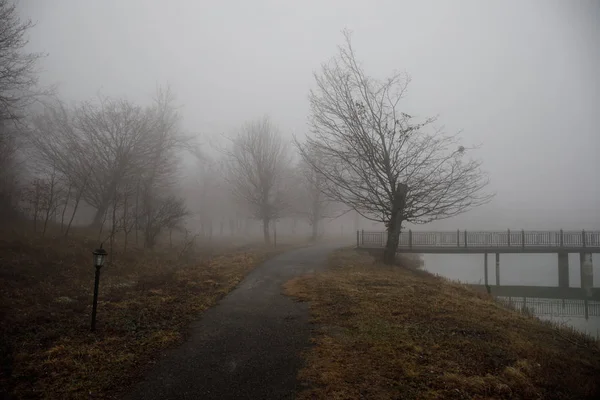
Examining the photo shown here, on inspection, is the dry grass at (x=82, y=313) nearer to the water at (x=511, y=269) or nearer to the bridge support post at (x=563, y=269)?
the water at (x=511, y=269)

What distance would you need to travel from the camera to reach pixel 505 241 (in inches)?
942

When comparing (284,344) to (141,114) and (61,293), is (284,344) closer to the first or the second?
(61,293)

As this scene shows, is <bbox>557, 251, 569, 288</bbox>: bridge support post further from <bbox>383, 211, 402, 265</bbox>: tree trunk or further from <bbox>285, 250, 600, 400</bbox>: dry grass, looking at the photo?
<bbox>285, 250, 600, 400</bbox>: dry grass

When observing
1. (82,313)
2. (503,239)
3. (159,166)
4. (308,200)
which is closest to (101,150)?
(159,166)

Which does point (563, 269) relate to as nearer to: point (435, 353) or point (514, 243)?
point (514, 243)

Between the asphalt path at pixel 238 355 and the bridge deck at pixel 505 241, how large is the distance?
16376 mm

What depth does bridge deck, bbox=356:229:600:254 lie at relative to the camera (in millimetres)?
23031

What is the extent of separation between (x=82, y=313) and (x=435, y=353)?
776 centimetres

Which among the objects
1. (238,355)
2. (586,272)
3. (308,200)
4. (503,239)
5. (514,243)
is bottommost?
(586,272)

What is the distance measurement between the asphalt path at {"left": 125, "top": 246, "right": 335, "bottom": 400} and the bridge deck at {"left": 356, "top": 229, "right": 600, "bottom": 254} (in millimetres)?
16376

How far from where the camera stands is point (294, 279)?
37.4 ft

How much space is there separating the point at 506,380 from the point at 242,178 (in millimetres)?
24140

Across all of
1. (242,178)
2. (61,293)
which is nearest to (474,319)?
(61,293)

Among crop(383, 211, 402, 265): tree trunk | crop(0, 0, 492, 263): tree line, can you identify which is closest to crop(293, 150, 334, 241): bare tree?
crop(0, 0, 492, 263): tree line
